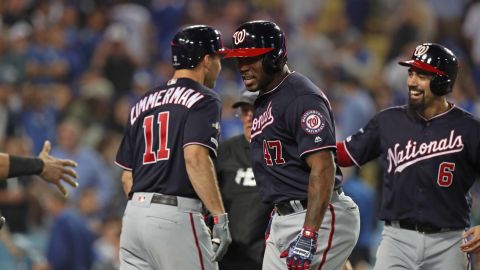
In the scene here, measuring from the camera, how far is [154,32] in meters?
14.9

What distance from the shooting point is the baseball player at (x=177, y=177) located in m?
5.68

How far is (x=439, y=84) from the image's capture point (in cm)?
589

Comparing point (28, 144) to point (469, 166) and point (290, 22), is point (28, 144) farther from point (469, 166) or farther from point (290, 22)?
point (469, 166)

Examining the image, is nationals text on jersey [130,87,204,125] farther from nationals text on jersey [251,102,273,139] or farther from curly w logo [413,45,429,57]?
curly w logo [413,45,429,57]

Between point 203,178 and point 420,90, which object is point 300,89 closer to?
point 203,178

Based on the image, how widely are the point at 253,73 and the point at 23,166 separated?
1.71 metres

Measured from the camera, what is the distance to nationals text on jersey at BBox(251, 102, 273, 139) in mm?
5285

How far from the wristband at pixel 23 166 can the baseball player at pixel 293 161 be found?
1535mm

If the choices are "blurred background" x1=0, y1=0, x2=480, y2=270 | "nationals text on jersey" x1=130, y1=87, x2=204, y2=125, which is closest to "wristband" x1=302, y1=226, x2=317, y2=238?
"nationals text on jersey" x1=130, y1=87, x2=204, y2=125

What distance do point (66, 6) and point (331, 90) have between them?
13.3ft

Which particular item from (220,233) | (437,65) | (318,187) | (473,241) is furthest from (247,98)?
(473,241)

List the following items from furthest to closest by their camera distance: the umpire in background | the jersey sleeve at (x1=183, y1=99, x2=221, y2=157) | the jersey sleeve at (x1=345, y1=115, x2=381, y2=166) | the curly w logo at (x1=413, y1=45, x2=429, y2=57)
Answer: the umpire in background
the jersey sleeve at (x1=345, y1=115, x2=381, y2=166)
the curly w logo at (x1=413, y1=45, x2=429, y2=57)
the jersey sleeve at (x1=183, y1=99, x2=221, y2=157)

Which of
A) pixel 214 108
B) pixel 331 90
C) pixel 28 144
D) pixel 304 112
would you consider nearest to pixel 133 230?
pixel 214 108

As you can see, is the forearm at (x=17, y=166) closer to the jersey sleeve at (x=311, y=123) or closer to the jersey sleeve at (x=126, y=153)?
the jersey sleeve at (x=126, y=153)
